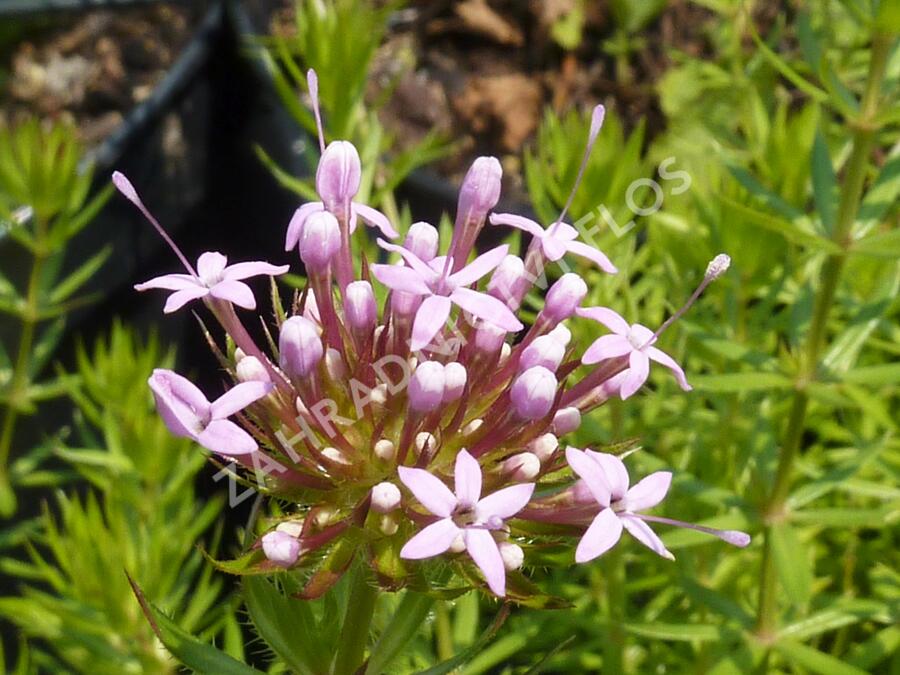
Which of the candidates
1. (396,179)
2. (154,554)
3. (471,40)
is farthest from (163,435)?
(471,40)

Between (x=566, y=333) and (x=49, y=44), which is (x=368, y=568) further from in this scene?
(x=49, y=44)

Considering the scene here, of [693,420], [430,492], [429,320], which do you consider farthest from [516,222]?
[693,420]

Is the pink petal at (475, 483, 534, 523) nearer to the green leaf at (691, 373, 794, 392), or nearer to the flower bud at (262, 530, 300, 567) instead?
the flower bud at (262, 530, 300, 567)

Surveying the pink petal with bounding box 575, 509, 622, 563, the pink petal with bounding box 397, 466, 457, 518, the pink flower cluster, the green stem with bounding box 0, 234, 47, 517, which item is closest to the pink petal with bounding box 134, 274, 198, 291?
the pink flower cluster

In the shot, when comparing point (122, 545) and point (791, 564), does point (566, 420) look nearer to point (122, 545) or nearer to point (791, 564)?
point (791, 564)

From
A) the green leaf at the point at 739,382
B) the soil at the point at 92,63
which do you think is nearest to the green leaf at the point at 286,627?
the green leaf at the point at 739,382
